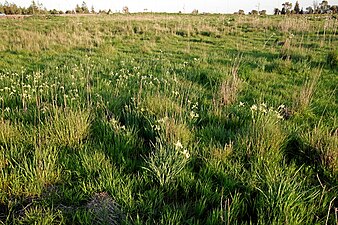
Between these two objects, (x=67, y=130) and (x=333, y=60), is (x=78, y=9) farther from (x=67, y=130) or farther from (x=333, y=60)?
(x=67, y=130)

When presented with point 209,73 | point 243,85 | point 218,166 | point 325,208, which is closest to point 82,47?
point 209,73

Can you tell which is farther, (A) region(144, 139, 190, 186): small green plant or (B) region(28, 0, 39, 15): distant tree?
(B) region(28, 0, 39, 15): distant tree

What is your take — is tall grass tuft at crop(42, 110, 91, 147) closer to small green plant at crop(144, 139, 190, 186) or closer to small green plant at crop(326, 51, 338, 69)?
small green plant at crop(144, 139, 190, 186)

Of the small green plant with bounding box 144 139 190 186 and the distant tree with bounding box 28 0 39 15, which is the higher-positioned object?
the distant tree with bounding box 28 0 39 15

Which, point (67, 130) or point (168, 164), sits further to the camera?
point (67, 130)

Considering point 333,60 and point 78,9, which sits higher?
point 78,9

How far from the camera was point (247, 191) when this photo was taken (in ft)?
9.07

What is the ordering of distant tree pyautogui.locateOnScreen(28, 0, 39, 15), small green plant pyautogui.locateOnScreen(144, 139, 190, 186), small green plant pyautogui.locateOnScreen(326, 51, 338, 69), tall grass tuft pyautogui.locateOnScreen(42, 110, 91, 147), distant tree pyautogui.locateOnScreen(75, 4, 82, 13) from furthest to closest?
distant tree pyautogui.locateOnScreen(75, 4, 82, 13), distant tree pyautogui.locateOnScreen(28, 0, 39, 15), small green plant pyautogui.locateOnScreen(326, 51, 338, 69), tall grass tuft pyautogui.locateOnScreen(42, 110, 91, 147), small green plant pyautogui.locateOnScreen(144, 139, 190, 186)

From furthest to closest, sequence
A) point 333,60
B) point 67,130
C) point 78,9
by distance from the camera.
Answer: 1. point 78,9
2. point 333,60
3. point 67,130

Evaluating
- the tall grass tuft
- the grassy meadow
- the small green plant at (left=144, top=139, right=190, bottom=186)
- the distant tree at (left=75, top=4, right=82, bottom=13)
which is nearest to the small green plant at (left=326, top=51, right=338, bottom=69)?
the grassy meadow

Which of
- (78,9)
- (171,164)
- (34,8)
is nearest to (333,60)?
(171,164)

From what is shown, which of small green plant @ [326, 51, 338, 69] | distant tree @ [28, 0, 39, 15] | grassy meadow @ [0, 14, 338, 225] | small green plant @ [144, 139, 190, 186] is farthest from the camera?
distant tree @ [28, 0, 39, 15]

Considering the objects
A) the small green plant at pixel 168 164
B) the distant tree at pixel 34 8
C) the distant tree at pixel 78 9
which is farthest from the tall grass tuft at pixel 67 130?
the distant tree at pixel 78 9

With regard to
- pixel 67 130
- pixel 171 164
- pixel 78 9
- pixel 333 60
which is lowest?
pixel 171 164
